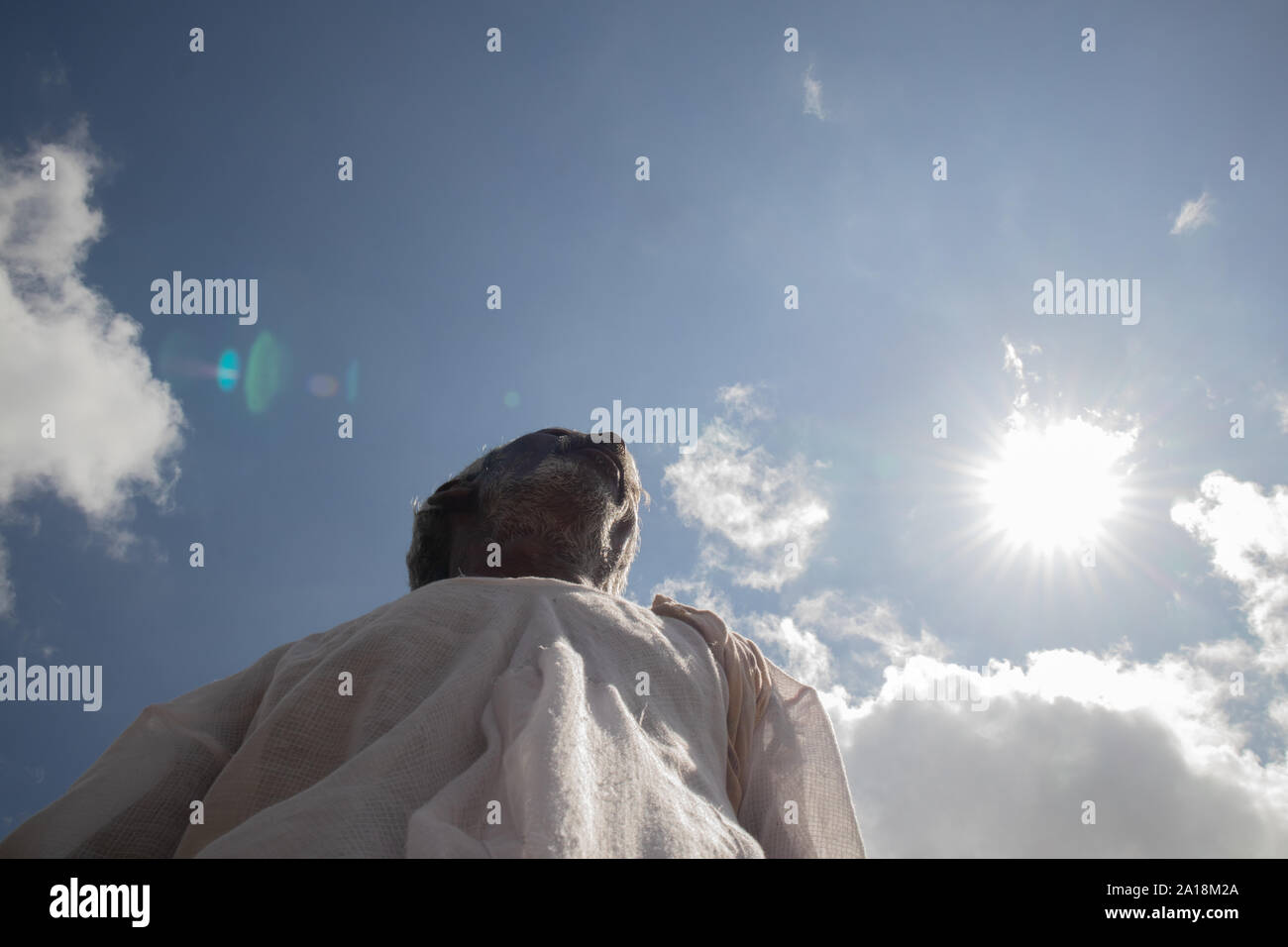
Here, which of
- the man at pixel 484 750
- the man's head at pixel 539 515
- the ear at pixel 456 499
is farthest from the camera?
the ear at pixel 456 499

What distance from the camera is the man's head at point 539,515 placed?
14.2 ft

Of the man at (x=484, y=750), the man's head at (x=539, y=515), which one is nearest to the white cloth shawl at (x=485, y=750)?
the man at (x=484, y=750)

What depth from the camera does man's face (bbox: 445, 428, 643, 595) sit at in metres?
4.34

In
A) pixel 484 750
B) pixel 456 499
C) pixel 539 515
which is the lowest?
pixel 484 750

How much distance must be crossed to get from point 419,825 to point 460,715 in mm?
560

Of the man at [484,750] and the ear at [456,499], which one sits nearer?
the man at [484,750]

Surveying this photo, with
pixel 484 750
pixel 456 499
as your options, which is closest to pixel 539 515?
pixel 456 499

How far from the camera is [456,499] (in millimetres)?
4711

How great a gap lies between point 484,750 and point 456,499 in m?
2.53

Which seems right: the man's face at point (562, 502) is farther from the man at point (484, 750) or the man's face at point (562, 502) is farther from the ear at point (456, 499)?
the man at point (484, 750)

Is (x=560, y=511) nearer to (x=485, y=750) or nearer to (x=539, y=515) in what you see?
(x=539, y=515)

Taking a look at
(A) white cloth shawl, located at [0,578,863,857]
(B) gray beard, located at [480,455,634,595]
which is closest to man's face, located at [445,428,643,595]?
(B) gray beard, located at [480,455,634,595]
